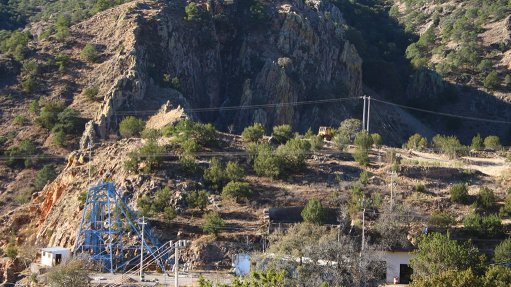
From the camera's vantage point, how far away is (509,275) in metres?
31.2

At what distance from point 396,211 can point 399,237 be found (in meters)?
1.84

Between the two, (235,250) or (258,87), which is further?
(258,87)

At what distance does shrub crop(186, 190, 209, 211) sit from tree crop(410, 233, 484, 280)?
1045 centimetres

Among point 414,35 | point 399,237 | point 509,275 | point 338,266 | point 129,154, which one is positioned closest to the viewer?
point 509,275

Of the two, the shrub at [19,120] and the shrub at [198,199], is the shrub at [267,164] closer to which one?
the shrub at [198,199]

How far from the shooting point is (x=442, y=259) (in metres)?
35.1

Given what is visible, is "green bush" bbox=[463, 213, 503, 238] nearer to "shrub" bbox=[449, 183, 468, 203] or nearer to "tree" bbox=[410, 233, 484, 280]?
"shrub" bbox=[449, 183, 468, 203]

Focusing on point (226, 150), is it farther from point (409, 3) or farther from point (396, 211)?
point (409, 3)

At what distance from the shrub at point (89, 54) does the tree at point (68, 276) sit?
3335 centimetres

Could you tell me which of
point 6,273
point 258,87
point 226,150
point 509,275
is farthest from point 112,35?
point 509,275

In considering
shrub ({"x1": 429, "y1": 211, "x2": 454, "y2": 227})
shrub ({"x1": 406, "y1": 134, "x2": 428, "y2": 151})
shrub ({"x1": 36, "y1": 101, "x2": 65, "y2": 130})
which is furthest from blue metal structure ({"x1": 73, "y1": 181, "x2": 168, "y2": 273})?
shrub ({"x1": 406, "y1": 134, "x2": 428, "y2": 151})

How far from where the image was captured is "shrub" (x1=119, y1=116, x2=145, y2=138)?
5456 centimetres

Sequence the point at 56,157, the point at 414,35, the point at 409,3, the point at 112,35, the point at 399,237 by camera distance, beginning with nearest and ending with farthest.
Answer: the point at 399,237
the point at 56,157
the point at 112,35
the point at 414,35
the point at 409,3

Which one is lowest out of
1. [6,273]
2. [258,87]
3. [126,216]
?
[6,273]
